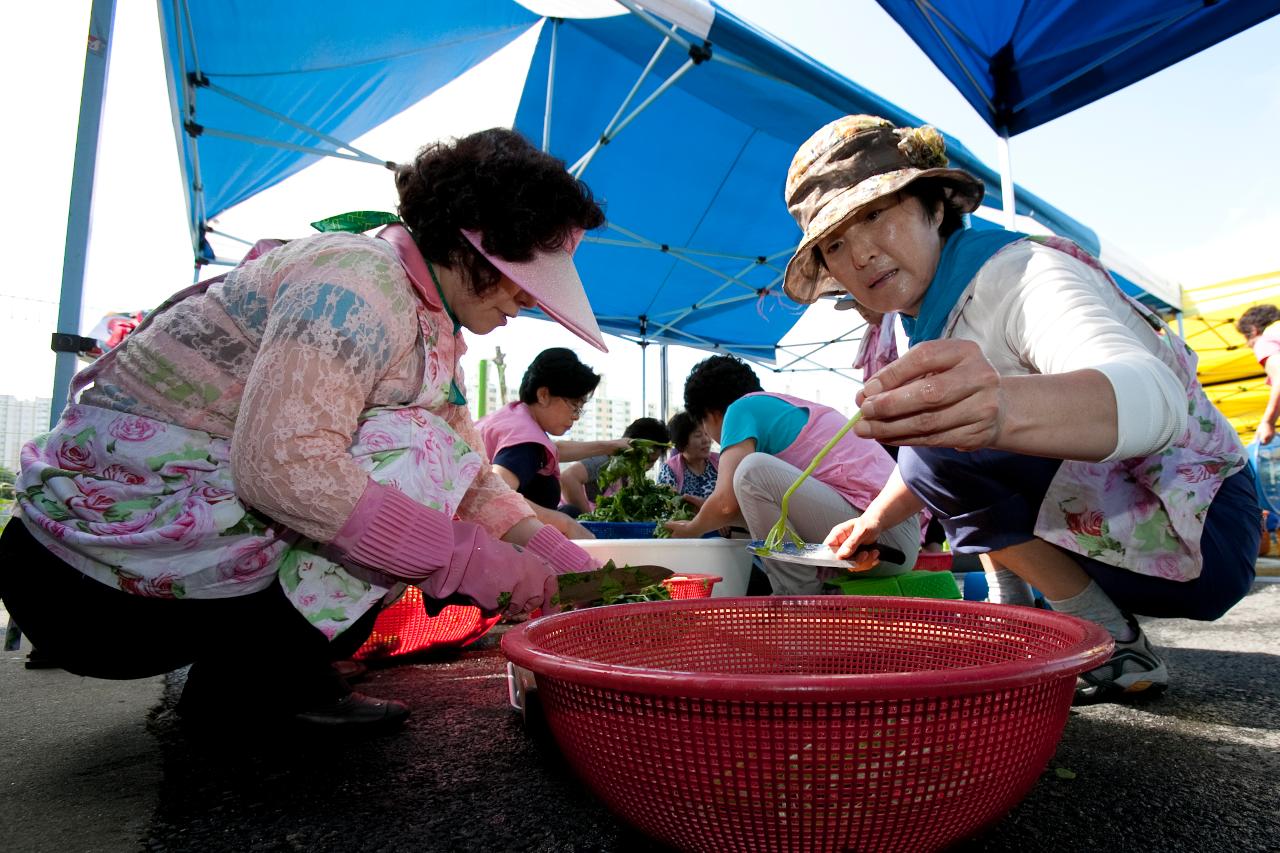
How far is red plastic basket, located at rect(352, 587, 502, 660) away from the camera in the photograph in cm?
167

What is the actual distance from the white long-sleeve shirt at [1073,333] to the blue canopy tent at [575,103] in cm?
205

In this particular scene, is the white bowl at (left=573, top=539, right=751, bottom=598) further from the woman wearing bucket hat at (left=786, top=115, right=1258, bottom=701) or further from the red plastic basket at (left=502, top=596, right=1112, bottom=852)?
the red plastic basket at (left=502, top=596, right=1112, bottom=852)

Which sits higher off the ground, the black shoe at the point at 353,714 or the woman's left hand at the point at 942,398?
the woman's left hand at the point at 942,398

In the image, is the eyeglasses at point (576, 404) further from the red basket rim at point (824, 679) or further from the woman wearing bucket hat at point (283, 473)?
the red basket rim at point (824, 679)

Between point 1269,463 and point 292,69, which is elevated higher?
point 292,69

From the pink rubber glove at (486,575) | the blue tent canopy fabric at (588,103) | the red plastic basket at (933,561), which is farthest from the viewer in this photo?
the blue tent canopy fabric at (588,103)

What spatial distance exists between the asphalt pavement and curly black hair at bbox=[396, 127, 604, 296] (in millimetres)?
748

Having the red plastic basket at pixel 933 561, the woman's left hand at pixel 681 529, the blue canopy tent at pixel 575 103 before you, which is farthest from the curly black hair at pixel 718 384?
the red plastic basket at pixel 933 561

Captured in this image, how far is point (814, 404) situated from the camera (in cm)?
238

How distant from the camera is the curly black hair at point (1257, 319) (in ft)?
14.5

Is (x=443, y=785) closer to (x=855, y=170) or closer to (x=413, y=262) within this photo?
(x=413, y=262)

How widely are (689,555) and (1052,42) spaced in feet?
8.86

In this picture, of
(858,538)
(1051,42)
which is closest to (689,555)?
(858,538)

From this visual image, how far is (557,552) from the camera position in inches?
54.2
